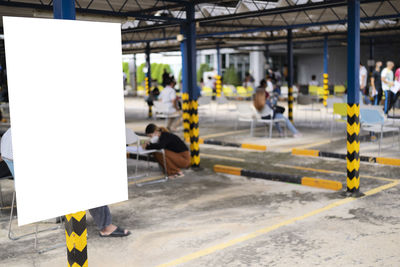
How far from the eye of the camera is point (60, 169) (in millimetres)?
2777

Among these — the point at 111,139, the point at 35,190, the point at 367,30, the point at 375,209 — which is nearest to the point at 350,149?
the point at 375,209

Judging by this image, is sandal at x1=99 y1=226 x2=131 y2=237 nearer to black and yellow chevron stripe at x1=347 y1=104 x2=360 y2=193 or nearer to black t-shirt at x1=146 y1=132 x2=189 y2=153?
black t-shirt at x1=146 y1=132 x2=189 y2=153

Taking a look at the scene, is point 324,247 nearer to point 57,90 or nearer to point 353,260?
point 353,260

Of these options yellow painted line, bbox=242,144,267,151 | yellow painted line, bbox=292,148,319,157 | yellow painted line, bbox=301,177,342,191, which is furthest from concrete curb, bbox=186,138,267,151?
yellow painted line, bbox=301,177,342,191

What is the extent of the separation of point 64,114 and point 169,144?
5324mm

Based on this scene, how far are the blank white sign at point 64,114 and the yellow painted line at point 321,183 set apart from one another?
A: 4.74 meters

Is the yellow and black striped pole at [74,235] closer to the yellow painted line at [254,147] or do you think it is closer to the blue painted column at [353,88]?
the blue painted column at [353,88]

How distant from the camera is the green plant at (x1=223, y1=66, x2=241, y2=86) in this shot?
3359 centimetres

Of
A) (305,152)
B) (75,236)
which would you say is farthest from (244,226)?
(305,152)

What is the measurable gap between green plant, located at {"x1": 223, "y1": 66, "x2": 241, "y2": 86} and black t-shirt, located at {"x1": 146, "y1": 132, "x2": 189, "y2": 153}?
25621 millimetres

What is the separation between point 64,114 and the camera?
2793mm

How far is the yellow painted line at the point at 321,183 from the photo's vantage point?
7.04 m

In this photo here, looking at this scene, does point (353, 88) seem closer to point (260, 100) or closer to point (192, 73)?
point (192, 73)

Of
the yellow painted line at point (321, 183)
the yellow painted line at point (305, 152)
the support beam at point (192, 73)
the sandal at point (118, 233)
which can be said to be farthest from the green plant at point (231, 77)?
the sandal at point (118, 233)
